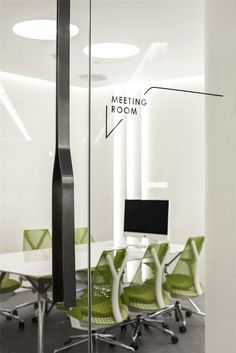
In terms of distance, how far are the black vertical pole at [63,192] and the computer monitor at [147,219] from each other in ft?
1.33

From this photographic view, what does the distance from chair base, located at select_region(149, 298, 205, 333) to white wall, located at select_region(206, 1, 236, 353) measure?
8 centimetres

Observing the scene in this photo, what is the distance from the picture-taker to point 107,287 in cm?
271

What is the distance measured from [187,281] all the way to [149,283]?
0.81ft

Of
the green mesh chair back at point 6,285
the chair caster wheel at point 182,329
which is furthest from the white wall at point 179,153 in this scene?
the green mesh chair back at point 6,285

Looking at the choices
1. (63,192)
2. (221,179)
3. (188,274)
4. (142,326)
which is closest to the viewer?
(63,192)

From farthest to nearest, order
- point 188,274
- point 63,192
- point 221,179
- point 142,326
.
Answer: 1. point 188,274
2. point 142,326
3. point 221,179
4. point 63,192

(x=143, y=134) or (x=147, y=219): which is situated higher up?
(x=143, y=134)

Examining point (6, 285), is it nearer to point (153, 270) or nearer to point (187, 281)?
point (153, 270)

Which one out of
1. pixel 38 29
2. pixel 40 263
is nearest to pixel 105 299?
pixel 40 263

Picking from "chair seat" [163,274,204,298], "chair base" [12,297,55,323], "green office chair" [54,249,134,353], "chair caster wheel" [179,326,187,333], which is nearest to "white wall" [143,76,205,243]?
"chair seat" [163,274,204,298]

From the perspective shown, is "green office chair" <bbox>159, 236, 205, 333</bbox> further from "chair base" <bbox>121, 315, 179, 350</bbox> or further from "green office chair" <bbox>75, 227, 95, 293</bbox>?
"green office chair" <bbox>75, 227, 95, 293</bbox>

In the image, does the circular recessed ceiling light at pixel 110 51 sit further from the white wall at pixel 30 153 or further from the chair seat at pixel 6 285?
the chair seat at pixel 6 285

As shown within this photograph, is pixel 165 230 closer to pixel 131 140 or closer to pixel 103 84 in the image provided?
pixel 131 140

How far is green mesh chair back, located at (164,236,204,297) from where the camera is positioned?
104 inches
